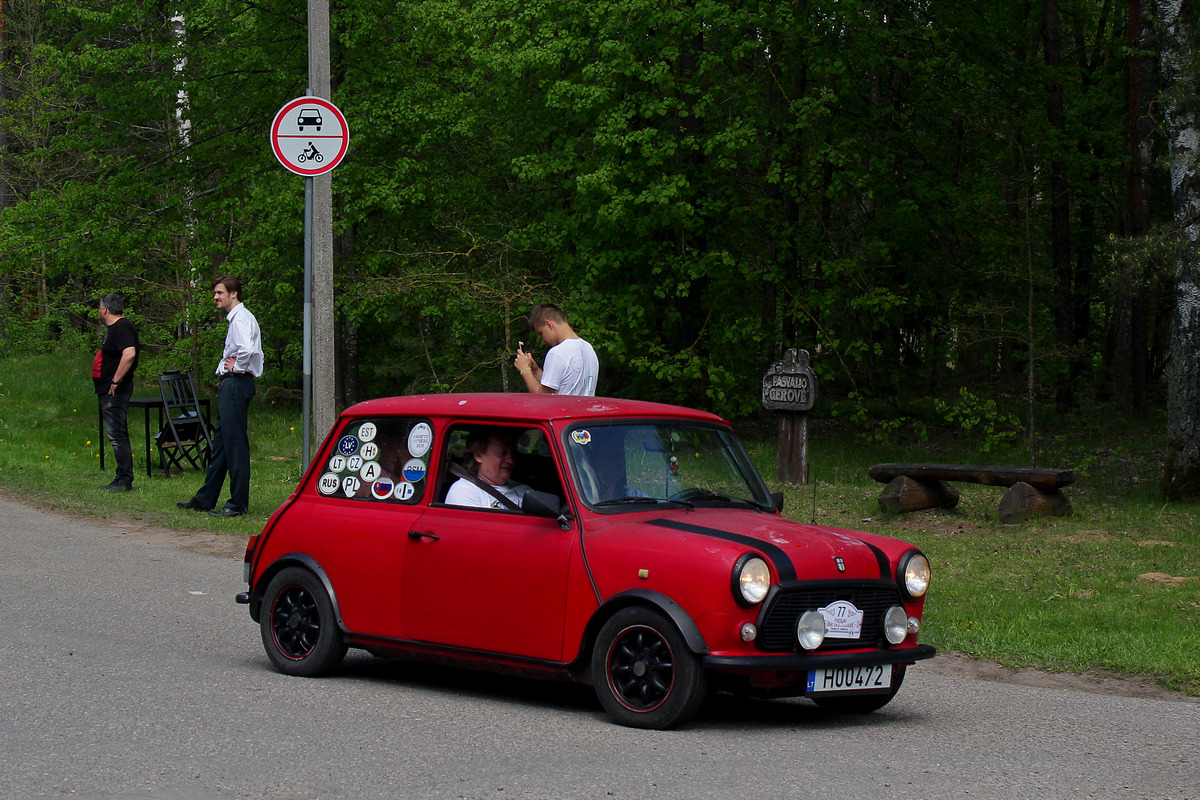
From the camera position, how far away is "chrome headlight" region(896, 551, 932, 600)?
6328mm

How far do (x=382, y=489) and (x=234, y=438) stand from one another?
258 inches

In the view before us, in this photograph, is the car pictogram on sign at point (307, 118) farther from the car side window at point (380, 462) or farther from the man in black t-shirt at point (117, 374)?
the car side window at point (380, 462)

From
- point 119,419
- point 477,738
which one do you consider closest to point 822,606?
point 477,738

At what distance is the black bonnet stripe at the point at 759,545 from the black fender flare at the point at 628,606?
15.3 inches

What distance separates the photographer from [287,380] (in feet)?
104

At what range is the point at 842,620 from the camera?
6.00m

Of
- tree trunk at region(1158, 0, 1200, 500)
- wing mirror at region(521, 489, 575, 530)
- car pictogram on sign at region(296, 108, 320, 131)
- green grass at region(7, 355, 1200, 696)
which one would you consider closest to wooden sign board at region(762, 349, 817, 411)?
green grass at region(7, 355, 1200, 696)

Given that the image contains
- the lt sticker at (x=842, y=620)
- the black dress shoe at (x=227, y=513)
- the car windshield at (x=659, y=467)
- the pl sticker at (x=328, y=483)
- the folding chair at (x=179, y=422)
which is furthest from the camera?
the folding chair at (x=179, y=422)

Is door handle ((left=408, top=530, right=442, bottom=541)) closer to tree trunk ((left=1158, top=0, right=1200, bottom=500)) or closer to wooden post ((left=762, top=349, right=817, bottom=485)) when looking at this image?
wooden post ((left=762, top=349, right=817, bottom=485))

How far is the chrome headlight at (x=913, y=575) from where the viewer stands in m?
6.33

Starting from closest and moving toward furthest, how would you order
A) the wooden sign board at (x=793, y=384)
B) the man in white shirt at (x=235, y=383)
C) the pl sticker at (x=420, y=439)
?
the pl sticker at (x=420, y=439)
the man in white shirt at (x=235, y=383)
the wooden sign board at (x=793, y=384)

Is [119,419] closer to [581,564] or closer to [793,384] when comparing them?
[793,384]

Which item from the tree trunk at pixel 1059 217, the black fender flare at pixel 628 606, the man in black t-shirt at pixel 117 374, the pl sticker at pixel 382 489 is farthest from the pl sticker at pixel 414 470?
the tree trunk at pixel 1059 217

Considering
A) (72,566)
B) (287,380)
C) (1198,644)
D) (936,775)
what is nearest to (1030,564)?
(1198,644)
